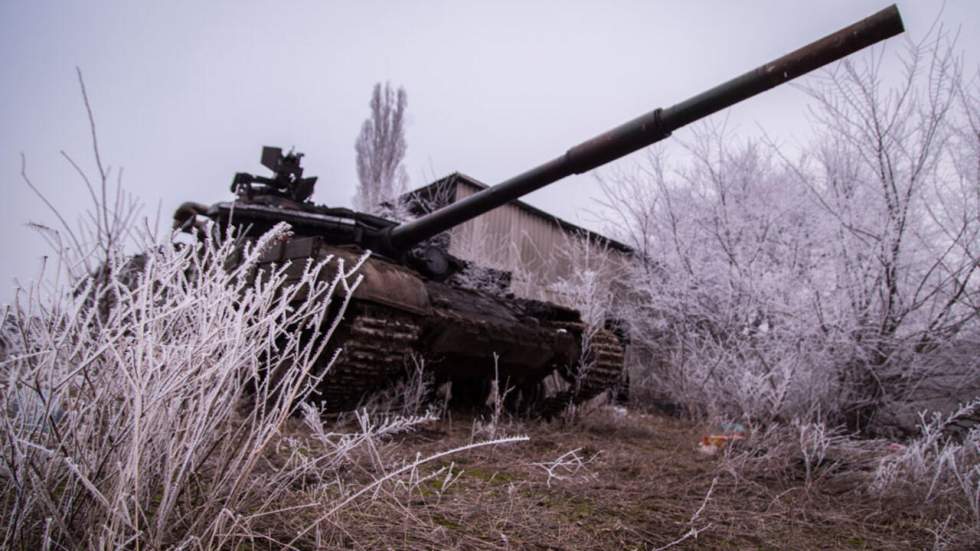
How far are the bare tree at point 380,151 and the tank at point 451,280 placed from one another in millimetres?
13352

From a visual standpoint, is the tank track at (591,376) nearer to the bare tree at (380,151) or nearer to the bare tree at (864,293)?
the bare tree at (864,293)

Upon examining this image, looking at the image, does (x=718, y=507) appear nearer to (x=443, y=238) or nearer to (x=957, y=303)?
(x=957, y=303)

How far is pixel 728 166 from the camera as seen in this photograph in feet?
29.3

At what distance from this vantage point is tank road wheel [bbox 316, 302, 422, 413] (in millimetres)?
4117

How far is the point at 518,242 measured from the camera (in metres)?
15.2

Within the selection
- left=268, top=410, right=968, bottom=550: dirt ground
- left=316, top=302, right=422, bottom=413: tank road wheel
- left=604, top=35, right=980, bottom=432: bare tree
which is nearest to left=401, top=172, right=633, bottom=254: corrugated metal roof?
left=604, top=35, right=980, bottom=432: bare tree

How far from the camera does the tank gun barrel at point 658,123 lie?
10.8ft

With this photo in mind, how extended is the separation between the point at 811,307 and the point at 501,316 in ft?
10.3

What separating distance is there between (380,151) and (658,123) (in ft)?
59.1

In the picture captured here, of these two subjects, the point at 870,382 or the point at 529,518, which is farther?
the point at 870,382

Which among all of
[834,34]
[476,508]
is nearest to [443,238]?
[834,34]

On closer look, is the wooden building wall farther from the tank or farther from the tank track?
the tank

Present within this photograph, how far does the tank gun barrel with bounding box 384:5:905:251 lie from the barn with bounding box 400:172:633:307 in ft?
25.2

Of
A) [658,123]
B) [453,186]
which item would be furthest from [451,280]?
[453,186]
